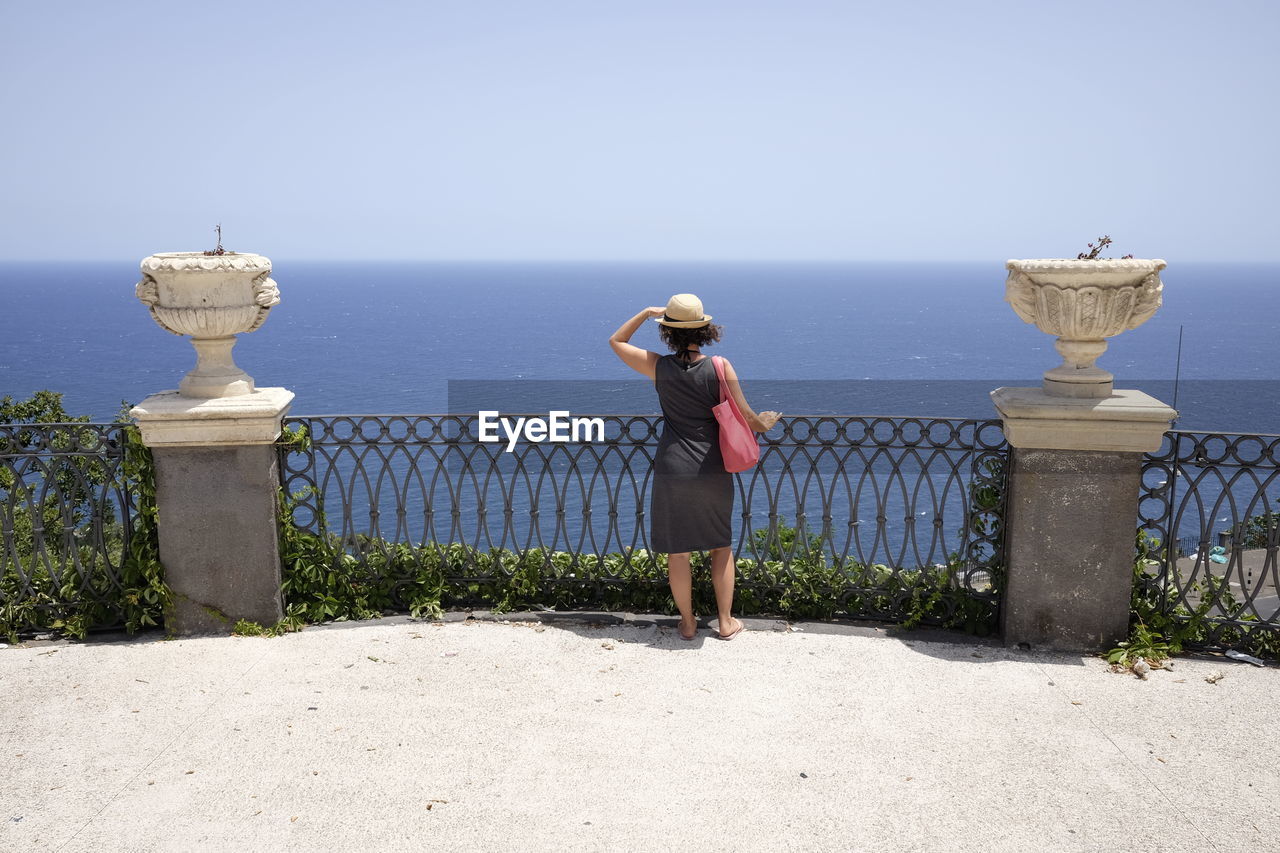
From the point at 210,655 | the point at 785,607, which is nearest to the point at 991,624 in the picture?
the point at 785,607

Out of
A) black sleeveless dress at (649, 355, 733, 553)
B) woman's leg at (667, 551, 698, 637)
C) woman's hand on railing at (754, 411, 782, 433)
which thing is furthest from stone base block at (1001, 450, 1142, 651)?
woman's leg at (667, 551, 698, 637)

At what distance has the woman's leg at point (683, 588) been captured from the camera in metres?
5.54

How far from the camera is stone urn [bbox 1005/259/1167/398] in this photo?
16.6 ft

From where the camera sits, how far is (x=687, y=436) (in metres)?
5.43

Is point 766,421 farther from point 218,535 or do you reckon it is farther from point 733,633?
A: point 218,535

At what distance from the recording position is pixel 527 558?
6.10 meters

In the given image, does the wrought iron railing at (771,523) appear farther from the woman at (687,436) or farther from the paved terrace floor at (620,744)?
the paved terrace floor at (620,744)

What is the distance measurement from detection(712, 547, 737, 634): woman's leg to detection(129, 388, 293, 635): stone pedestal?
8.10 feet

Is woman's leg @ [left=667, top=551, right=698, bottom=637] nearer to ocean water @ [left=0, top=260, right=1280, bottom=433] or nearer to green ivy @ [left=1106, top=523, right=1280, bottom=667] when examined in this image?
green ivy @ [left=1106, top=523, right=1280, bottom=667]

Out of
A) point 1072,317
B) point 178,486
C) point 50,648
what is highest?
point 1072,317

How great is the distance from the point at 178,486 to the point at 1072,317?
4.84m

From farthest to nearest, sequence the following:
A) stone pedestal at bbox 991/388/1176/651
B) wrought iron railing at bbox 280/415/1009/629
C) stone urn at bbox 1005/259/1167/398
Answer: wrought iron railing at bbox 280/415/1009/629
stone pedestal at bbox 991/388/1176/651
stone urn at bbox 1005/259/1167/398

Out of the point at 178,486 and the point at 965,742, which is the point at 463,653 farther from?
the point at 965,742

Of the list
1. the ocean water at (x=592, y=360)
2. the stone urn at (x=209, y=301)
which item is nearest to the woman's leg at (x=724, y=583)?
the stone urn at (x=209, y=301)
